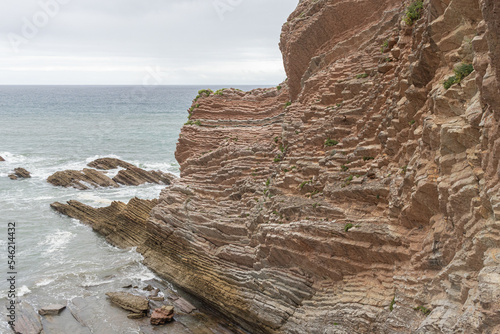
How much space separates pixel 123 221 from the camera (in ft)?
102

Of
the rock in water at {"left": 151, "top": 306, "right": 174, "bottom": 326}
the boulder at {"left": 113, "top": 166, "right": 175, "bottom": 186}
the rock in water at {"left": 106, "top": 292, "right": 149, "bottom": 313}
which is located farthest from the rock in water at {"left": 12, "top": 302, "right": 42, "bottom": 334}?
the boulder at {"left": 113, "top": 166, "right": 175, "bottom": 186}

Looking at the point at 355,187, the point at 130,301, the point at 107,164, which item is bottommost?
the point at 130,301

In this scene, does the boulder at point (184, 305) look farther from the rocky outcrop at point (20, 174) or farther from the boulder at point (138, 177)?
the rocky outcrop at point (20, 174)

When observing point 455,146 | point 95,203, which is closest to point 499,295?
point 455,146

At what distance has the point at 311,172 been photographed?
68.5 ft

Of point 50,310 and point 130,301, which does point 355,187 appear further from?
point 50,310

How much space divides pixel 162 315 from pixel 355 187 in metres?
10.3

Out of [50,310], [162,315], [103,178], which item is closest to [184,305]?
[162,315]

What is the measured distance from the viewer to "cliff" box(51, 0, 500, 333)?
1179 centimetres

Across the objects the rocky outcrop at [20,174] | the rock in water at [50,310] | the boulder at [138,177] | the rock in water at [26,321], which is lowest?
the rock in water at [26,321]

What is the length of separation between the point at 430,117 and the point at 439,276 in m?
4.82

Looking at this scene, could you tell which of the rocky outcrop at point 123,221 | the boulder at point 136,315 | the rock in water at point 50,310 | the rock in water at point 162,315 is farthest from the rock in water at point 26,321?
the rocky outcrop at point 123,221

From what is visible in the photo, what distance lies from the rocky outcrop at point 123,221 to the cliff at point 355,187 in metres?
1.01

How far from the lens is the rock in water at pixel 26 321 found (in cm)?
1970
